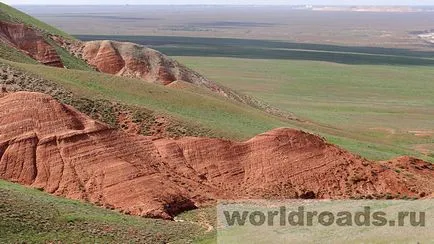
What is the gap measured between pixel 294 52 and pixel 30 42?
117 metres

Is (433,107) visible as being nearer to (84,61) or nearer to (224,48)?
(84,61)

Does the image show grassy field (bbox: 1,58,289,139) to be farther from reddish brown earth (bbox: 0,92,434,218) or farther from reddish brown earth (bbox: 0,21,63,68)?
reddish brown earth (bbox: 0,21,63,68)

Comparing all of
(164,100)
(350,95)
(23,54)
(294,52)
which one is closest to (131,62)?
(23,54)

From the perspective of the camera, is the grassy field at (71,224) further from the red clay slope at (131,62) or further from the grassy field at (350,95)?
the red clay slope at (131,62)

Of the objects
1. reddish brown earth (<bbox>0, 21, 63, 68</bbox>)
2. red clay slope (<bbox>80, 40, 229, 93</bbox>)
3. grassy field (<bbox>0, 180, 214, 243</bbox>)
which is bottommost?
grassy field (<bbox>0, 180, 214, 243</bbox>)

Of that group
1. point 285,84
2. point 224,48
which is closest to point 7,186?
point 285,84

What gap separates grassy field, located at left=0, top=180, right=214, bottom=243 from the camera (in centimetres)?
2736

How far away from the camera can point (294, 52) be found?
170 meters

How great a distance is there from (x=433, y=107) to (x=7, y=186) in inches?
3026

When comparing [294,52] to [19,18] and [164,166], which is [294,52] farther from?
[164,166]

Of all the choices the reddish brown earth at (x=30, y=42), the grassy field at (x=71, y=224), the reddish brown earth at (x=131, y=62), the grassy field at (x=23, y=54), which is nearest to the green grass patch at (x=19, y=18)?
the grassy field at (x=23, y=54)

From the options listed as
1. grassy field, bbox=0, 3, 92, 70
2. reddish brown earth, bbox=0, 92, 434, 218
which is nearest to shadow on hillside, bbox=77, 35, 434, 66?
grassy field, bbox=0, 3, 92, 70

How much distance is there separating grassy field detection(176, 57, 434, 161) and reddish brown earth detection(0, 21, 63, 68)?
75.5ft

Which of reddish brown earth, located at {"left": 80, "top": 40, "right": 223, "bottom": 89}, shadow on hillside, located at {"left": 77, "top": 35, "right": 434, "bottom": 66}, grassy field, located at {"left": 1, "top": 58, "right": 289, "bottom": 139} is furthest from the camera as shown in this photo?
shadow on hillside, located at {"left": 77, "top": 35, "right": 434, "bottom": 66}
